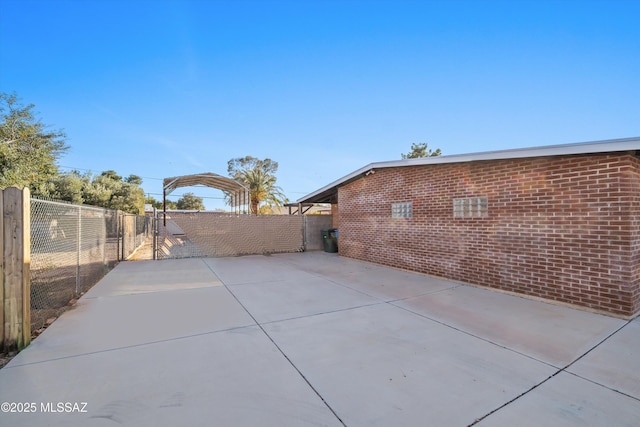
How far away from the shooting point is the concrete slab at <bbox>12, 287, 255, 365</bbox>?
3377mm

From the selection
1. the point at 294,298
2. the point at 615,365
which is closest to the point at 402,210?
the point at 294,298

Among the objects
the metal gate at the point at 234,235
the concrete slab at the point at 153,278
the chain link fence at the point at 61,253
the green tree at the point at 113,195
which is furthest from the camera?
the green tree at the point at 113,195

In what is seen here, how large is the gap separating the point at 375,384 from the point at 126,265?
978 centimetres

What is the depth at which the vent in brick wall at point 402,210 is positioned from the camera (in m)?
8.35

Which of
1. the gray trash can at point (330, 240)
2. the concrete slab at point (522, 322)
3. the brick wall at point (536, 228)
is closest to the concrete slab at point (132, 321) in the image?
the concrete slab at point (522, 322)

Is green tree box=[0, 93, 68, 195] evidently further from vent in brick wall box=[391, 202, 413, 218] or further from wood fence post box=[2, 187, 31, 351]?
vent in brick wall box=[391, 202, 413, 218]

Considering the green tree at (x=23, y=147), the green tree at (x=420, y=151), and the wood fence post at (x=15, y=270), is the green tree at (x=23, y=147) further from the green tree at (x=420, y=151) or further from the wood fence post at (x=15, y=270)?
the green tree at (x=420, y=151)

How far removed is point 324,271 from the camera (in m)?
8.35

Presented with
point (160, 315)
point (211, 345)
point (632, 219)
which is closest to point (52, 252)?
point (160, 315)

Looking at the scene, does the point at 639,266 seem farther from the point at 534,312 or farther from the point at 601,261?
the point at 534,312

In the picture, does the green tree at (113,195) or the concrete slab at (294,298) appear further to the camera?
the green tree at (113,195)

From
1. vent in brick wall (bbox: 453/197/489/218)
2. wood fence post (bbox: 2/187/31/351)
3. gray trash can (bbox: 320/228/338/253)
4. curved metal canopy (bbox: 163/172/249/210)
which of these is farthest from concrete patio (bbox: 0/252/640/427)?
curved metal canopy (bbox: 163/172/249/210)

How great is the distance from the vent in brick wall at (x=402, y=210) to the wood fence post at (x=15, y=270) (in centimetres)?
796

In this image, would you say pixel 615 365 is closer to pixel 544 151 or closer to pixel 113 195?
pixel 544 151
